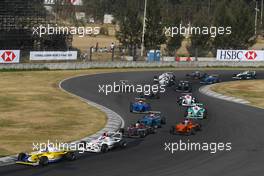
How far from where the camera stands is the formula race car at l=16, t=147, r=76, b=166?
23156 mm

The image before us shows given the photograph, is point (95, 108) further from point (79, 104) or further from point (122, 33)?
point (122, 33)

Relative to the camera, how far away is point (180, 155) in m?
25.9

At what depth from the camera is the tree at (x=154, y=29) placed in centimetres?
7856

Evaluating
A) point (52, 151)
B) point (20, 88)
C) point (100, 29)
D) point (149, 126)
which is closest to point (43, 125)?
point (149, 126)

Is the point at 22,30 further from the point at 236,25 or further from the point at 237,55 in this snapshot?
the point at 236,25

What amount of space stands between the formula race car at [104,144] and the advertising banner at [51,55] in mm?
38117

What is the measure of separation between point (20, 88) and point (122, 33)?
3304 centimetres

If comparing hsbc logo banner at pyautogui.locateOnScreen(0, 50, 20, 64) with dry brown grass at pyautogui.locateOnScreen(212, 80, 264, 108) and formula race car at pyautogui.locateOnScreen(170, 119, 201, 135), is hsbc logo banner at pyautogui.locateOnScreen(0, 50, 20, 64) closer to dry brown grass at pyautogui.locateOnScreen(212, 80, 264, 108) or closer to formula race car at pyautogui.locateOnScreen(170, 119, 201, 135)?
dry brown grass at pyautogui.locateOnScreen(212, 80, 264, 108)

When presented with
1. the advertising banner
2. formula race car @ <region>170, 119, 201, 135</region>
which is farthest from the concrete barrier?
formula race car @ <region>170, 119, 201, 135</region>

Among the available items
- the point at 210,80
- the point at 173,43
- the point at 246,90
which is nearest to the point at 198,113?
the point at 246,90

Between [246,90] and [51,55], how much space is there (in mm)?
23206

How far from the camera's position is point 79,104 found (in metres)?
40.9

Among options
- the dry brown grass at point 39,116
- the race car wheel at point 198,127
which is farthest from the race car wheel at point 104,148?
the race car wheel at point 198,127

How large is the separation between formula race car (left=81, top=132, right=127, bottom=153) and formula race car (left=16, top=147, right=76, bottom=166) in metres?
1.77
